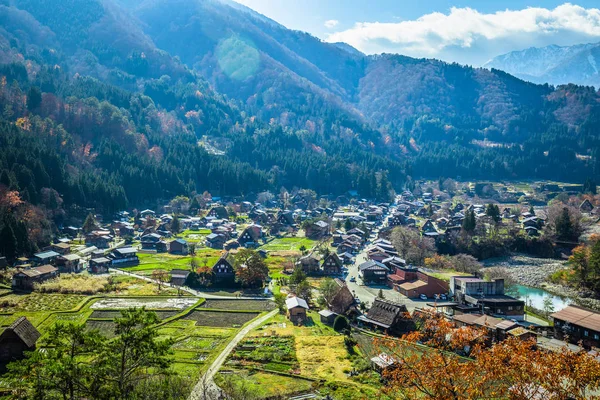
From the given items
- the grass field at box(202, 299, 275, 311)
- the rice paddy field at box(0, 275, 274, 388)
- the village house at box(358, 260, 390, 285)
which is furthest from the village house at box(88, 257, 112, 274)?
the village house at box(358, 260, 390, 285)

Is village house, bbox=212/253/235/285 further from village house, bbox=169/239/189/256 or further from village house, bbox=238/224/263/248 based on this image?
village house, bbox=238/224/263/248

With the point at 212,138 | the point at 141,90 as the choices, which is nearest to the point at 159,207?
the point at 212,138

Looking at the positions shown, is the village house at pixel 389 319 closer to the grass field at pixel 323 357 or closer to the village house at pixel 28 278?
the grass field at pixel 323 357

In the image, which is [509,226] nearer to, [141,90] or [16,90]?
[16,90]

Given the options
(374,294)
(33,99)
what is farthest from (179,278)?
(33,99)

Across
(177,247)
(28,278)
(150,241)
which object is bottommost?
(177,247)

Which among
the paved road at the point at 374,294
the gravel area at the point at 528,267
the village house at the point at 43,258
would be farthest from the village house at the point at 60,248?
the gravel area at the point at 528,267

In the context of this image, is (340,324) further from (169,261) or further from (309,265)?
(169,261)
